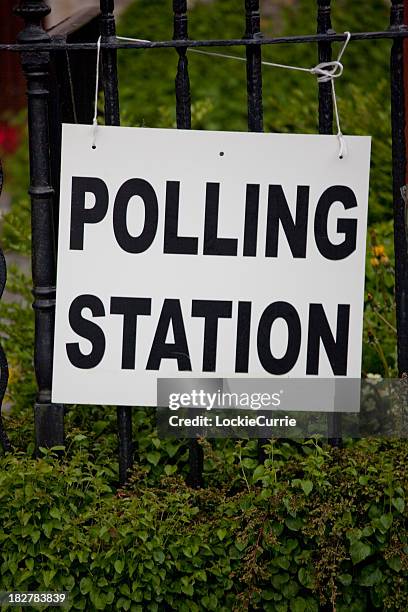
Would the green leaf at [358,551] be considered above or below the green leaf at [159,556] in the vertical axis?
above

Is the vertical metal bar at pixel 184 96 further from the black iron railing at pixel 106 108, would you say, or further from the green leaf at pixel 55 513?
the green leaf at pixel 55 513

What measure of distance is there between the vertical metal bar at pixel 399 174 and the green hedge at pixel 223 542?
329mm

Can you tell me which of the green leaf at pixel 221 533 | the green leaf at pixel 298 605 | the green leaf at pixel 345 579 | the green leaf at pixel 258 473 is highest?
the green leaf at pixel 258 473

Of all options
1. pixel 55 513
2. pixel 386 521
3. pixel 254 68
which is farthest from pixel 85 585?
pixel 254 68

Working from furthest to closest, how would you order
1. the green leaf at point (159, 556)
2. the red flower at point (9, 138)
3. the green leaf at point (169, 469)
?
the red flower at point (9, 138) → the green leaf at point (169, 469) → the green leaf at point (159, 556)

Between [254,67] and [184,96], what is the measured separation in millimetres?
176

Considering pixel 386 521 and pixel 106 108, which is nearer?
pixel 386 521

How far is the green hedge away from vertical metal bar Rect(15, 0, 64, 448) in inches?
5.7

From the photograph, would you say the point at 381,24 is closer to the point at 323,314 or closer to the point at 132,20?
the point at 132,20

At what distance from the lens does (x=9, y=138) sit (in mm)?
7055

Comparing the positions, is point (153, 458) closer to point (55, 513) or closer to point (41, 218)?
point (55, 513)

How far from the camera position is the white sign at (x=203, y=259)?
2336 millimetres

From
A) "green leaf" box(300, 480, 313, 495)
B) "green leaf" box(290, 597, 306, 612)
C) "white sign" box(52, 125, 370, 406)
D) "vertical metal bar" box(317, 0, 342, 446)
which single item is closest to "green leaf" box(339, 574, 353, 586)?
Answer: "green leaf" box(290, 597, 306, 612)

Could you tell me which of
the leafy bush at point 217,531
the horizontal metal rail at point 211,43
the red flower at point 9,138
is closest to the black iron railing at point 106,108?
the horizontal metal rail at point 211,43
